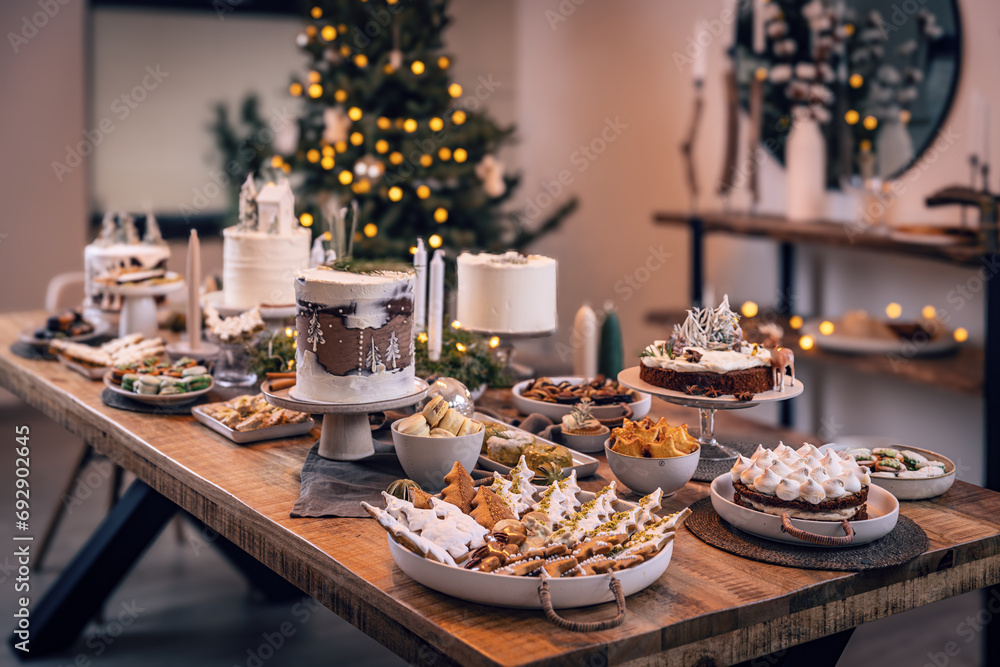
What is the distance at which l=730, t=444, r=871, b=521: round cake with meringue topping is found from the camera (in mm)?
1376

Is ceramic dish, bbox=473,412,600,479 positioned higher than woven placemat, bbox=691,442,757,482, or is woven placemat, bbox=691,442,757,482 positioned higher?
ceramic dish, bbox=473,412,600,479

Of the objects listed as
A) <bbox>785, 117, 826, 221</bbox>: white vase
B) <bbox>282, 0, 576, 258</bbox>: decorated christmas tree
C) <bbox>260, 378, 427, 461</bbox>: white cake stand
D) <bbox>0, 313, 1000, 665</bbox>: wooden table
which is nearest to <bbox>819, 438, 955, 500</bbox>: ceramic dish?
<bbox>0, 313, 1000, 665</bbox>: wooden table

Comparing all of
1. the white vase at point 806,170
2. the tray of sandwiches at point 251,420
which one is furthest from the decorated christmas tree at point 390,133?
the tray of sandwiches at point 251,420

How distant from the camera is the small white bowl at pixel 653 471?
155cm

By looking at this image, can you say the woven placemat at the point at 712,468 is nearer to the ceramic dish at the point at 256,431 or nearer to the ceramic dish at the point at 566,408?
the ceramic dish at the point at 566,408

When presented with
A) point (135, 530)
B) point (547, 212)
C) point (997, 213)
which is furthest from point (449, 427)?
point (547, 212)

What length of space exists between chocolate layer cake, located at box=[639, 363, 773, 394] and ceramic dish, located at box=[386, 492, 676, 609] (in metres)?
0.50

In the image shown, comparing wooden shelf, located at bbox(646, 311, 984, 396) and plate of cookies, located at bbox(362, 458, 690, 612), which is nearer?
plate of cookies, located at bbox(362, 458, 690, 612)

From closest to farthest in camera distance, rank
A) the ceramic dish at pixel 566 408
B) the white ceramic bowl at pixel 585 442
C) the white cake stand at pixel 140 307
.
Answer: the white ceramic bowl at pixel 585 442
the ceramic dish at pixel 566 408
the white cake stand at pixel 140 307

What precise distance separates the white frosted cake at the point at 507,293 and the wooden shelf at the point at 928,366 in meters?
0.78

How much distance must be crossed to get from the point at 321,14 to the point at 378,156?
25.2 inches

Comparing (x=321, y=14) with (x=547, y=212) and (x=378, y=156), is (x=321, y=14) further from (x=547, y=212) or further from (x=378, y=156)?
(x=547, y=212)

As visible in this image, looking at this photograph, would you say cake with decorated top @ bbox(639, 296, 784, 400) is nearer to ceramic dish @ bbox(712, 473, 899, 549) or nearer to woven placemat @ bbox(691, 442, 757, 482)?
woven placemat @ bbox(691, 442, 757, 482)

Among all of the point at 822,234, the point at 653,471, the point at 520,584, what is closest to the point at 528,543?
the point at 520,584
